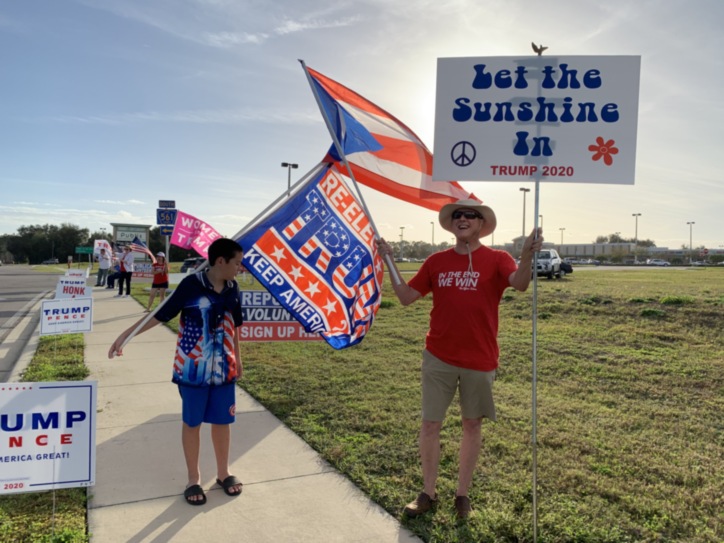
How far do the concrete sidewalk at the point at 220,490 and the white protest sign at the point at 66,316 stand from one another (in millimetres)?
1845

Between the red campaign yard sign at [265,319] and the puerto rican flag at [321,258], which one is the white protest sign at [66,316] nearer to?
the red campaign yard sign at [265,319]

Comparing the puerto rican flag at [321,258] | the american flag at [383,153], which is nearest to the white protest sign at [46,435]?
the puerto rican flag at [321,258]

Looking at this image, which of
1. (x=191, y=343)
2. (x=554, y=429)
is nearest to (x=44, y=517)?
(x=191, y=343)

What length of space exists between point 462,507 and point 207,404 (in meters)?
1.71

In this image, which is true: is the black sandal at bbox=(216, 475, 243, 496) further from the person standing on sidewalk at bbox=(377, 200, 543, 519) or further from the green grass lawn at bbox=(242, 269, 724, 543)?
the person standing on sidewalk at bbox=(377, 200, 543, 519)

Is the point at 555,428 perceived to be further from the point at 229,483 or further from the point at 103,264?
the point at 103,264

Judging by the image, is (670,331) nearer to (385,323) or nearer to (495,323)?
(385,323)

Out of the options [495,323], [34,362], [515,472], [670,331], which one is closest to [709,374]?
[670,331]

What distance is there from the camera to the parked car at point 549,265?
25.9 metres

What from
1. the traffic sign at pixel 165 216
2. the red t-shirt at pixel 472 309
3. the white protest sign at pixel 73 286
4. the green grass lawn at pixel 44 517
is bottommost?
the green grass lawn at pixel 44 517

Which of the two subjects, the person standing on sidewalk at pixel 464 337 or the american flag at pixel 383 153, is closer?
the person standing on sidewalk at pixel 464 337

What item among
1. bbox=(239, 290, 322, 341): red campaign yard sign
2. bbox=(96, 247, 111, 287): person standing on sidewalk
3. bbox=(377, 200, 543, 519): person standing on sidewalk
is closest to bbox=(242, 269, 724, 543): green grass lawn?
bbox=(377, 200, 543, 519): person standing on sidewalk

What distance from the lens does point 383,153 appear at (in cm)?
476

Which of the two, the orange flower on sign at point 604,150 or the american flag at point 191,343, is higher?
the orange flower on sign at point 604,150
